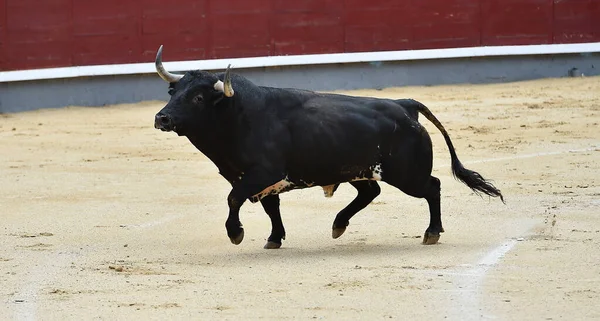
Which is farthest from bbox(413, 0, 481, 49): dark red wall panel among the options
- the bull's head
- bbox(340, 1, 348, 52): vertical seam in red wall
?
the bull's head

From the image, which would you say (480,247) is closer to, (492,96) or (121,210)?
(121,210)

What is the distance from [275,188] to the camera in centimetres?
615

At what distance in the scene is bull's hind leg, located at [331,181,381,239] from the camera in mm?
6395

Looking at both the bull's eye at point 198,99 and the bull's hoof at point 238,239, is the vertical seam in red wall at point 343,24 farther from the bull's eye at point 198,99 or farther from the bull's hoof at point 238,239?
the bull's hoof at point 238,239

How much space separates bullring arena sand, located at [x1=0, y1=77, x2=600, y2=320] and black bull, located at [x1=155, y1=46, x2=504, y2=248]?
0.28 meters

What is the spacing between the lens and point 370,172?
6.24 meters

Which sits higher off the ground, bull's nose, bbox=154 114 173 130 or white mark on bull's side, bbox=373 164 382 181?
bull's nose, bbox=154 114 173 130

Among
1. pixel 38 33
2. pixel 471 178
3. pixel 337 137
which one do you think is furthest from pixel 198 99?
pixel 38 33

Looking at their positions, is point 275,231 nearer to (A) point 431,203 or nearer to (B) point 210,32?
(A) point 431,203

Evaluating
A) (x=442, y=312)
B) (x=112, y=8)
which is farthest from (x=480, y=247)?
(x=112, y=8)

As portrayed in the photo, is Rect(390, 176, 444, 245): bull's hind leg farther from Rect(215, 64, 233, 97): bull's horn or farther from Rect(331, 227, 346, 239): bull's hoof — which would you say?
Rect(215, 64, 233, 97): bull's horn

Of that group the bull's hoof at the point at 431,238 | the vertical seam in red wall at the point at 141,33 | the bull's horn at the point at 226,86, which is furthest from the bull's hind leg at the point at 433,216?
the vertical seam in red wall at the point at 141,33

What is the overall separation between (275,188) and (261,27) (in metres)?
7.16

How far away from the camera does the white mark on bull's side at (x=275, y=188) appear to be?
20.1ft
